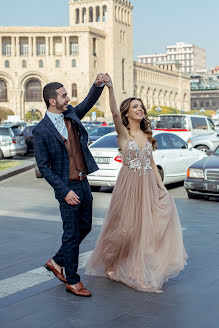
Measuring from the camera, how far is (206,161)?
1184 cm

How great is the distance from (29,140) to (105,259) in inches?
1009

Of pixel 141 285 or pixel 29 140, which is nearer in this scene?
pixel 141 285

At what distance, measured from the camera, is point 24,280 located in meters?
5.44

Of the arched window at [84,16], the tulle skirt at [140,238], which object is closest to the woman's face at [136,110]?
the tulle skirt at [140,238]

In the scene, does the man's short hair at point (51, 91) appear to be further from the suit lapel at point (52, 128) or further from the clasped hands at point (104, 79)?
the clasped hands at point (104, 79)

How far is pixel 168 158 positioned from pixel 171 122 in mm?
9500

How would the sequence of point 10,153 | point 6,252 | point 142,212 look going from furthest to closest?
point 10,153
point 6,252
point 142,212

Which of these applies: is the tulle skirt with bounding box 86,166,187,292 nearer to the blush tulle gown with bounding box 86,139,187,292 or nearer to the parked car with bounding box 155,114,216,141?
the blush tulle gown with bounding box 86,139,187,292

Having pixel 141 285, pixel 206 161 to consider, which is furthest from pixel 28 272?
pixel 206 161

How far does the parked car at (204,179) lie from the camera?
37.1 ft

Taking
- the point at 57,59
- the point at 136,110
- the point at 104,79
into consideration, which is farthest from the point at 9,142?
the point at 57,59

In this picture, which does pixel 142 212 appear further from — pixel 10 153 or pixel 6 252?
pixel 10 153

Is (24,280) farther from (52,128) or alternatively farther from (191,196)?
(191,196)

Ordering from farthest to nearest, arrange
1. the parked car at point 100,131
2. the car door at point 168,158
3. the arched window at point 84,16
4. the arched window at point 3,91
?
the arched window at point 84,16, the arched window at point 3,91, the parked car at point 100,131, the car door at point 168,158
